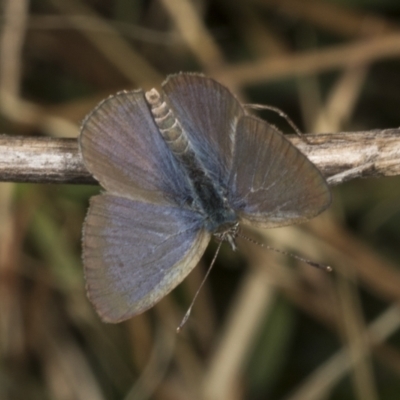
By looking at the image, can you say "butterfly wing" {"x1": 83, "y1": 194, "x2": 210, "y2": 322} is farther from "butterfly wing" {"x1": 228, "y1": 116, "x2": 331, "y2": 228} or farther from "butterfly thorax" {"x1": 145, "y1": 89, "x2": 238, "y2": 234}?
"butterfly wing" {"x1": 228, "y1": 116, "x2": 331, "y2": 228}

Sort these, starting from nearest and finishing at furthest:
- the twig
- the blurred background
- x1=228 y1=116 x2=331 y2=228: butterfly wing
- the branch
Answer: x1=228 y1=116 x2=331 y2=228: butterfly wing
the branch
the blurred background
the twig

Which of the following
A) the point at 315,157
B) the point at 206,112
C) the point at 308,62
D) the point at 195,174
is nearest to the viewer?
the point at 315,157

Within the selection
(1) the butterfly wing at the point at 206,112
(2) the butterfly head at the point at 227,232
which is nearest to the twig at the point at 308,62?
(1) the butterfly wing at the point at 206,112

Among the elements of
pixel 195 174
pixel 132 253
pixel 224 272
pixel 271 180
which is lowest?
pixel 224 272

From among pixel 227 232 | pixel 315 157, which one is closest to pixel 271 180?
pixel 315 157

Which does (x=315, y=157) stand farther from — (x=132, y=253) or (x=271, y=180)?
(x=132, y=253)

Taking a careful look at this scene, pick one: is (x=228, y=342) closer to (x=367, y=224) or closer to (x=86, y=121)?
(x=367, y=224)

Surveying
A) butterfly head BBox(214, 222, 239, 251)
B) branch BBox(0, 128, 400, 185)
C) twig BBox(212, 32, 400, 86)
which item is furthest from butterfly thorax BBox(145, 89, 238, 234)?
twig BBox(212, 32, 400, 86)
